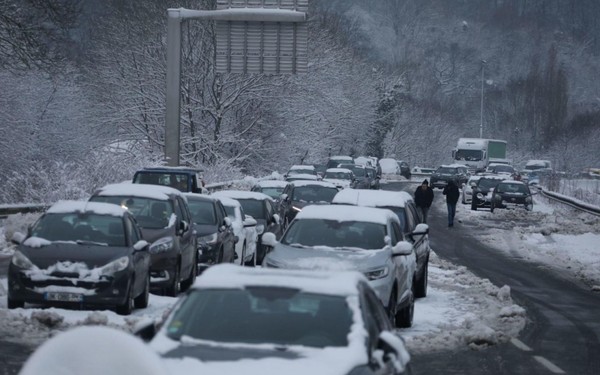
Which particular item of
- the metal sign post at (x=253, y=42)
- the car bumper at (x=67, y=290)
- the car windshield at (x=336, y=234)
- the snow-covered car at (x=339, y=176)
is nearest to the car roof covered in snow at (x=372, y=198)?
the car windshield at (x=336, y=234)

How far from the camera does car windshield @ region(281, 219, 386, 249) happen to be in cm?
1672

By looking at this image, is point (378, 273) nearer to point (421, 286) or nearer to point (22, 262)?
point (22, 262)

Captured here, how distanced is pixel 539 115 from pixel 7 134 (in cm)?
13560

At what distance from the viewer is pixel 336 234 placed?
1689 cm

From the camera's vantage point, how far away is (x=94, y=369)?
5340 millimetres

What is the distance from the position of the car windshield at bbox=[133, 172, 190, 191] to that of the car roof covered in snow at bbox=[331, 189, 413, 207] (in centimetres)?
600

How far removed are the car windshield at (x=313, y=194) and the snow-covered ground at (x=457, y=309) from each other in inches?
191

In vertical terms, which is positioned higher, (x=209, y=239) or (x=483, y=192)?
(x=209, y=239)

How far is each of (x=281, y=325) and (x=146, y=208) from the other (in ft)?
41.3

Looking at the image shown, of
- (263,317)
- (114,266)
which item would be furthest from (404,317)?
(263,317)

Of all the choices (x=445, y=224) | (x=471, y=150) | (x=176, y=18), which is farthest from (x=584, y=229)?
(x=471, y=150)

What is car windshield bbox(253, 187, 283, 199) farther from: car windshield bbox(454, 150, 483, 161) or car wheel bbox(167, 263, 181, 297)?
car windshield bbox(454, 150, 483, 161)

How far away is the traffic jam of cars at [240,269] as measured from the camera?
8109mm

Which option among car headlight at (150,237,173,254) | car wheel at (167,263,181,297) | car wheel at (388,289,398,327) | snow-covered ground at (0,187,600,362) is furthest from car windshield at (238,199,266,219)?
car wheel at (388,289,398,327)
